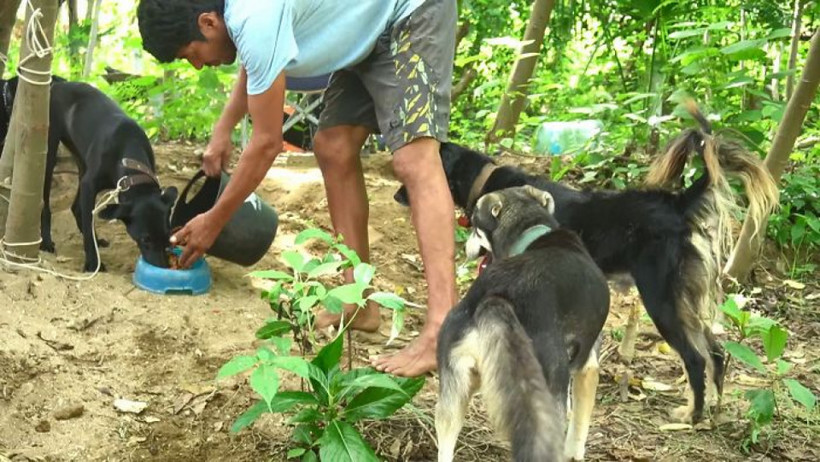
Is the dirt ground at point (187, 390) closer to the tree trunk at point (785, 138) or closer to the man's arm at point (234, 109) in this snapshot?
the tree trunk at point (785, 138)

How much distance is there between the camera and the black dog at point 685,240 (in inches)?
153

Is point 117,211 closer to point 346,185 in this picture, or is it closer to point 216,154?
point 216,154

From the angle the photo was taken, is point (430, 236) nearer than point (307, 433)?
No

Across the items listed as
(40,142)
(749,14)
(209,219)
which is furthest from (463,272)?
(749,14)

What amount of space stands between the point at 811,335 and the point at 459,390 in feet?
10.5

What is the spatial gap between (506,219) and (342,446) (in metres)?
1.28

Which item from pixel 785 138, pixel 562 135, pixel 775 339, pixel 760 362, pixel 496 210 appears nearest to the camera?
pixel 775 339

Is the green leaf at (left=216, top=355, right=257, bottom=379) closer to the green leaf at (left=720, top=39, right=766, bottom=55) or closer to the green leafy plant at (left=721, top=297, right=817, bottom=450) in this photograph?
the green leafy plant at (left=721, top=297, right=817, bottom=450)

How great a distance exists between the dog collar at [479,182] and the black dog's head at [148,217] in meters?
1.68

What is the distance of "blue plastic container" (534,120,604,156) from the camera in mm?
7480

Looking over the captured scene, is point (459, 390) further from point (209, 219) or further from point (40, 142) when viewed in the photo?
point (40, 142)

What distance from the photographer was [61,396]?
3.32 metres

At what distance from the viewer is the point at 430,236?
3.58m

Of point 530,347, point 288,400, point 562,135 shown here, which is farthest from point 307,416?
point 562,135
